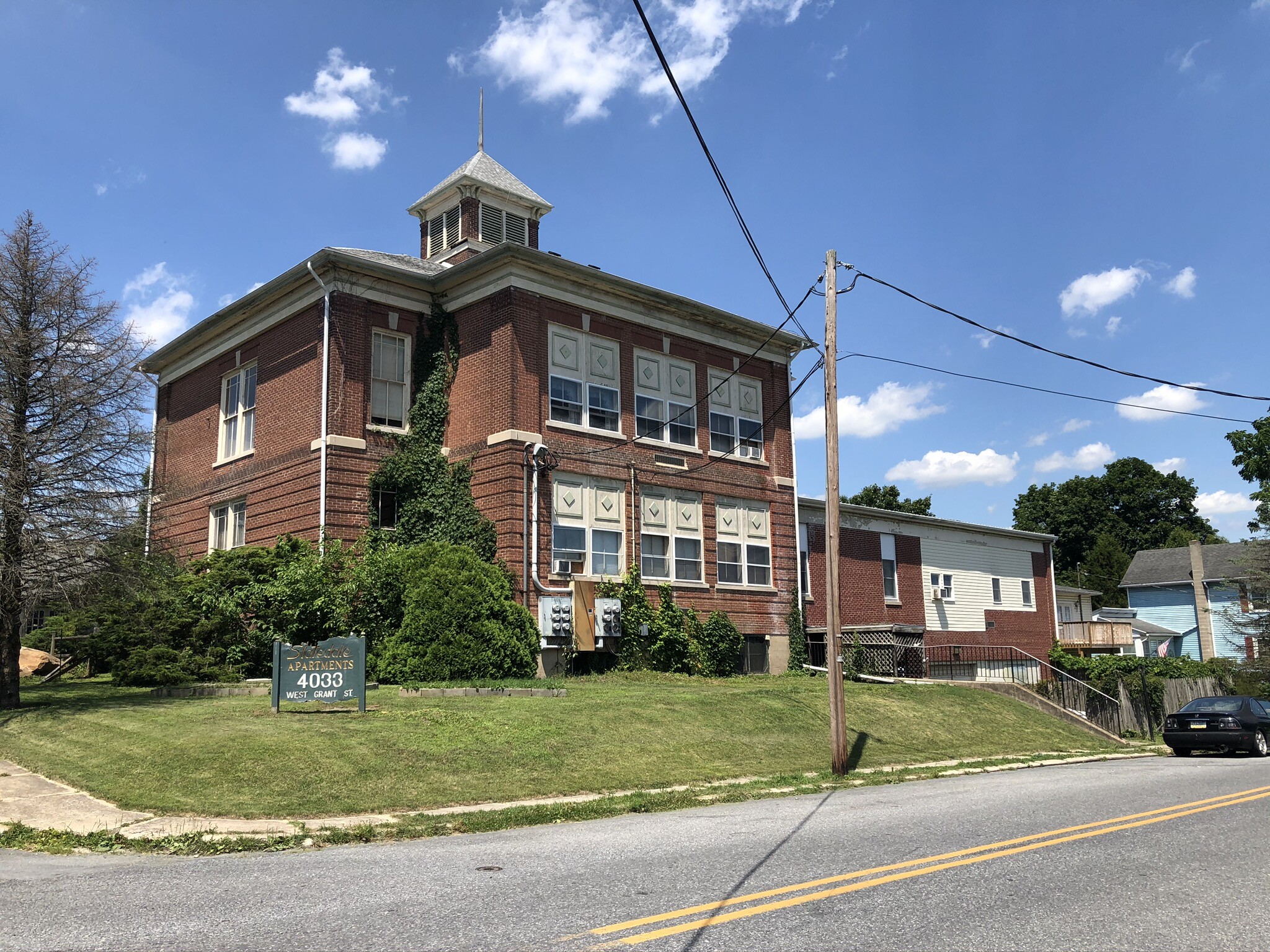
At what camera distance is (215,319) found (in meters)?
30.7

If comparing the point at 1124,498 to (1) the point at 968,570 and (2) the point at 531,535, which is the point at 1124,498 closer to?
(1) the point at 968,570

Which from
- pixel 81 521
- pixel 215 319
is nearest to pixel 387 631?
pixel 81 521

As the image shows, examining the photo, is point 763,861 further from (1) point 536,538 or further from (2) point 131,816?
(1) point 536,538

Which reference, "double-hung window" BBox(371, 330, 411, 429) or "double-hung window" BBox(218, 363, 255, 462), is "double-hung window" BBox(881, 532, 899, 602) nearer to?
"double-hung window" BBox(371, 330, 411, 429)

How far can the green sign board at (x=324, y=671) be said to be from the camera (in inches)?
628

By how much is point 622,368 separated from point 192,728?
17.1m

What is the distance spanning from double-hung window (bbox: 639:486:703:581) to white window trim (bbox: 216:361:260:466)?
435 inches

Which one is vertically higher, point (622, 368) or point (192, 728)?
point (622, 368)

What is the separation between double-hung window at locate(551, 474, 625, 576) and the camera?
2652 centimetres

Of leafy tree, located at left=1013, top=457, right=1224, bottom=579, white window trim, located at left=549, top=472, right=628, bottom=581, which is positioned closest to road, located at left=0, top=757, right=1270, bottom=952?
white window trim, located at left=549, top=472, right=628, bottom=581

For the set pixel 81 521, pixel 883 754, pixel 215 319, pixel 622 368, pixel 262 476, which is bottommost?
pixel 883 754

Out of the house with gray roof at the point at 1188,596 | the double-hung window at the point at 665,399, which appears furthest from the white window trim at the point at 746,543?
the house with gray roof at the point at 1188,596

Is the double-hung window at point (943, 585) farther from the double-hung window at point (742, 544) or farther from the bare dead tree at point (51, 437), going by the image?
the bare dead tree at point (51, 437)

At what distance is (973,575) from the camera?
42.3 meters
